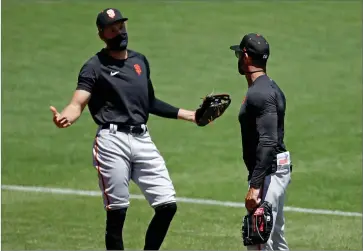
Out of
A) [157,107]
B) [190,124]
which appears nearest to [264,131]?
[157,107]

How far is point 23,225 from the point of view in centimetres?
1210

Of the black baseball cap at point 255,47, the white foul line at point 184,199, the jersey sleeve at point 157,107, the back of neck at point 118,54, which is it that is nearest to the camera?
the black baseball cap at point 255,47

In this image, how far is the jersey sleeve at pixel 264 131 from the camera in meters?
8.72

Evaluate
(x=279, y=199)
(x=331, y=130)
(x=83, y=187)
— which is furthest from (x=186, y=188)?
(x=279, y=199)

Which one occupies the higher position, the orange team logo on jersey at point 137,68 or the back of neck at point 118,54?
the back of neck at point 118,54

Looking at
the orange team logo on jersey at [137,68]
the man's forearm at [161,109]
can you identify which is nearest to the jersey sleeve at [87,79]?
the orange team logo on jersey at [137,68]

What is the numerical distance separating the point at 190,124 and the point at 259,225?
328 inches

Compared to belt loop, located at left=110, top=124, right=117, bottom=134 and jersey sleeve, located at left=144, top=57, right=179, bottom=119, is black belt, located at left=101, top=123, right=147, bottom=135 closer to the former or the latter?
belt loop, located at left=110, top=124, right=117, bottom=134

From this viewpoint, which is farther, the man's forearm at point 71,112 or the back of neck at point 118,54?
the back of neck at point 118,54

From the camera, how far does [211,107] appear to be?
33.3 ft

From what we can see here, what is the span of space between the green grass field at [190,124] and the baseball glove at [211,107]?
1690mm

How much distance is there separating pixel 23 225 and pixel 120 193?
2.83 metres

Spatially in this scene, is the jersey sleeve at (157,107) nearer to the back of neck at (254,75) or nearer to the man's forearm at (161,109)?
→ the man's forearm at (161,109)

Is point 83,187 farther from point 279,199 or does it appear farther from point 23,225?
point 279,199
